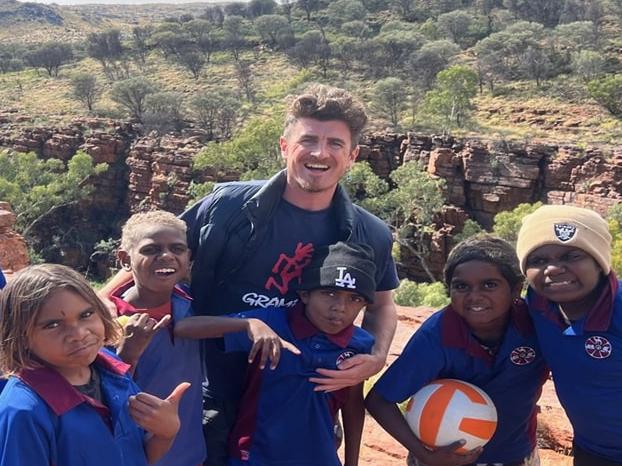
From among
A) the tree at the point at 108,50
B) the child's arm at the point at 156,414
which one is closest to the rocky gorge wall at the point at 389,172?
the tree at the point at 108,50

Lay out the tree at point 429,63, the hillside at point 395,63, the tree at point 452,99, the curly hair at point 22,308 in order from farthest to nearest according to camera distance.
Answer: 1. the tree at point 429,63
2. the hillside at point 395,63
3. the tree at point 452,99
4. the curly hair at point 22,308

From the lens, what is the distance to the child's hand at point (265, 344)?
2.15 m

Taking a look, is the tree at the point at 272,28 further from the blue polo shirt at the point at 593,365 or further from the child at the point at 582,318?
the blue polo shirt at the point at 593,365

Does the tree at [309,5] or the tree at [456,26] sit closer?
the tree at [456,26]

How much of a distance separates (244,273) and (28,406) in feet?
3.57

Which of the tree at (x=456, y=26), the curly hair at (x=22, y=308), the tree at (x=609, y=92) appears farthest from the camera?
the tree at (x=456, y=26)

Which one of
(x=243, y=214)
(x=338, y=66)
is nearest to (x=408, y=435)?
(x=243, y=214)

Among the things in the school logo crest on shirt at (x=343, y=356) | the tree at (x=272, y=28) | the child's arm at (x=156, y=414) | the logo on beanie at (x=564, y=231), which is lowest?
the school logo crest on shirt at (x=343, y=356)

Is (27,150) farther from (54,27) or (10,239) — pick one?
(54,27)

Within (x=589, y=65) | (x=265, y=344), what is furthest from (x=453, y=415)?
(x=589, y=65)

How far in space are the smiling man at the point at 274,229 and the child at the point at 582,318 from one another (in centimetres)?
67

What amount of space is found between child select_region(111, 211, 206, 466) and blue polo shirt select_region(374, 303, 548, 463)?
0.73 meters

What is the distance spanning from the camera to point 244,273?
2.55 meters

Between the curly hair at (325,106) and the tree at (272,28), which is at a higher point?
the tree at (272,28)
